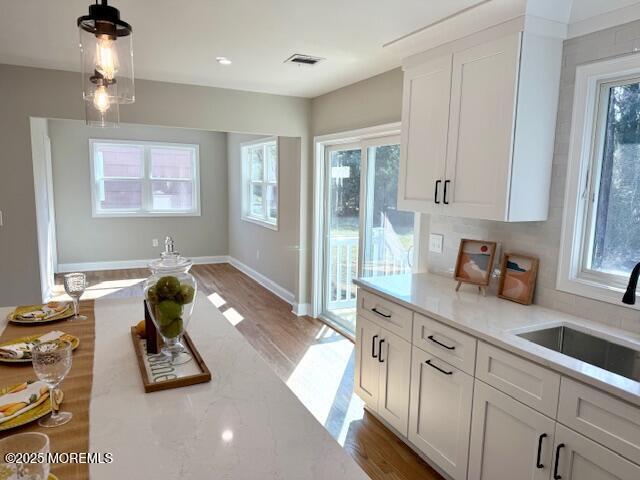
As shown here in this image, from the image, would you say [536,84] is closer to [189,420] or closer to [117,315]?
[189,420]

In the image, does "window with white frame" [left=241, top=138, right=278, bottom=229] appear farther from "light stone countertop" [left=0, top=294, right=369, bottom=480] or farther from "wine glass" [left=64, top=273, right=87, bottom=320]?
"light stone countertop" [left=0, top=294, right=369, bottom=480]

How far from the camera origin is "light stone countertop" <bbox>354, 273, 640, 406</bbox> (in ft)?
4.88

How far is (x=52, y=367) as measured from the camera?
3.50 feet

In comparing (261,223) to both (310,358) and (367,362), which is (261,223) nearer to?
(310,358)

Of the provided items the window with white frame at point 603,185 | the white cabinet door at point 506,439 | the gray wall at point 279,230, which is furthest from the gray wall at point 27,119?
the white cabinet door at point 506,439

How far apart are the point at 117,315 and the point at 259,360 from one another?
0.85 meters

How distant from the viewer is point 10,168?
11.4 ft

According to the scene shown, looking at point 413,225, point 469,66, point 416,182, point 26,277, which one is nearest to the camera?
point 469,66

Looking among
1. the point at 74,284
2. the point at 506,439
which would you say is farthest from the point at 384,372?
the point at 74,284

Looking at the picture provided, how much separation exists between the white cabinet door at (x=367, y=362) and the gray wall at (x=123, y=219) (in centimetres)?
559

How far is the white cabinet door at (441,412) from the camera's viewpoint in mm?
2023

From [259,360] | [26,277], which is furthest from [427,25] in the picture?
[26,277]

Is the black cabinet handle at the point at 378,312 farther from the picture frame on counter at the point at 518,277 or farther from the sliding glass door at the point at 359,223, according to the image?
the sliding glass door at the point at 359,223

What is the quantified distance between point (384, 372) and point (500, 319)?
2.75ft
